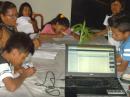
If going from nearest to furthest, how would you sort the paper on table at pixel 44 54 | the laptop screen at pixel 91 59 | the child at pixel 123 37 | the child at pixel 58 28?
1. the laptop screen at pixel 91 59
2. the child at pixel 123 37
3. the paper on table at pixel 44 54
4. the child at pixel 58 28

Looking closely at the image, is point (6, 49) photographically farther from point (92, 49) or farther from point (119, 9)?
point (119, 9)

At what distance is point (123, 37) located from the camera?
7.22ft

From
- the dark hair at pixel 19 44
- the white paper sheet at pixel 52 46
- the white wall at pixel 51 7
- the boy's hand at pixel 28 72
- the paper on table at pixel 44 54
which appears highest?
the white wall at pixel 51 7

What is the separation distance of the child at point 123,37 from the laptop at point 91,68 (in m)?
0.21

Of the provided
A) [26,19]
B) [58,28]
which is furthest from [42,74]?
[26,19]

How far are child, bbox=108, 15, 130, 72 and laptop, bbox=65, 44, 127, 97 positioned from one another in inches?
8.4

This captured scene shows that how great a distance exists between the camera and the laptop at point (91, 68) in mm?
1745

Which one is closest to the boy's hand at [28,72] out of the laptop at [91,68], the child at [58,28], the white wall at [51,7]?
the laptop at [91,68]

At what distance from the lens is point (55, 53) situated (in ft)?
8.31

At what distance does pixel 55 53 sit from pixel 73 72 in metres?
0.68

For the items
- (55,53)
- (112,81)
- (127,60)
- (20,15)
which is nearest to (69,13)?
(20,15)

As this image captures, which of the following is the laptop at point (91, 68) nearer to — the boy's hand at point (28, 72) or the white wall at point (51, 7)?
the boy's hand at point (28, 72)

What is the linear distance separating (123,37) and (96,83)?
561mm

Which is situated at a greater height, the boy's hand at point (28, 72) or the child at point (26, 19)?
the child at point (26, 19)
